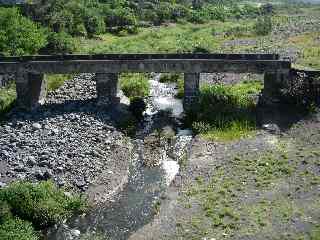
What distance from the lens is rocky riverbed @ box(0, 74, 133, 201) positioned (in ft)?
134

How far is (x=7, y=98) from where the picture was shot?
59.5 m

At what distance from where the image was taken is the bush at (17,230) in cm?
3192

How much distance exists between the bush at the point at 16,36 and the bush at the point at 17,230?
39.6 m

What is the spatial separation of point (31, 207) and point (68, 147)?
11.6 meters

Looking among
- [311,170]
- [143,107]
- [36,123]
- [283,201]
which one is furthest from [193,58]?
[283,201]

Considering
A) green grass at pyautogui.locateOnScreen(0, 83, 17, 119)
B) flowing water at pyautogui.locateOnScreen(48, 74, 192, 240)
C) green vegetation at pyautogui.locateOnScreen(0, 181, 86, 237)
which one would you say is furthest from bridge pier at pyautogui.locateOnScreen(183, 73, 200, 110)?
green vegetation at pyautogui.locateOnScreen(0, 181, 86, 237)

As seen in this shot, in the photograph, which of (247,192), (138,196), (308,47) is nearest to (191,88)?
(138,196)

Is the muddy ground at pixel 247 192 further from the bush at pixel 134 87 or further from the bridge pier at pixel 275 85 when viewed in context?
the bush at pixel 134 87

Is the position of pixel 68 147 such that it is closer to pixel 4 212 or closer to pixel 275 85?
pixel 4 212

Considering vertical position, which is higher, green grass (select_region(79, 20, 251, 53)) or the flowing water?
the flowing water

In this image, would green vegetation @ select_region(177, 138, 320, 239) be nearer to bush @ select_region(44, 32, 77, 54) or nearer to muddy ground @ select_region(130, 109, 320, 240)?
muddy ground @ select_region(130, 109, 320, 240)

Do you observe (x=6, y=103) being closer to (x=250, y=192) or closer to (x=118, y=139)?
(x=118, y=139)

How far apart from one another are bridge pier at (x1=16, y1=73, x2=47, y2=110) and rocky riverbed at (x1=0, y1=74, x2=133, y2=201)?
136cm

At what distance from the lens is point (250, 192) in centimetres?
3819
